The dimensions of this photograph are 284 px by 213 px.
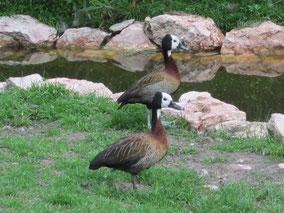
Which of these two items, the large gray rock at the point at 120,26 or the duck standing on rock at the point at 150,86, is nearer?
the duck standing on rock at the point at 150,86

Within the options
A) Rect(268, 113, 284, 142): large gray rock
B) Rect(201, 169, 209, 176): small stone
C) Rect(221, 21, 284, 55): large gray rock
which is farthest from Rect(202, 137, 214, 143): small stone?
Rect(221, 21, 284, 55): large gray rock

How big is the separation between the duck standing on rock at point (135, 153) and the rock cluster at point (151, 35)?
30.0ft

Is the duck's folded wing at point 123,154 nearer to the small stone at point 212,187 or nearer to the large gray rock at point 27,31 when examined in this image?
the small stone at point 212,187

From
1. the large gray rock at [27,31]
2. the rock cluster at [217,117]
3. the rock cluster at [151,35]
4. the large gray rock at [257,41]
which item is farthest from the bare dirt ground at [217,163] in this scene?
the large gray rock at [27,31]

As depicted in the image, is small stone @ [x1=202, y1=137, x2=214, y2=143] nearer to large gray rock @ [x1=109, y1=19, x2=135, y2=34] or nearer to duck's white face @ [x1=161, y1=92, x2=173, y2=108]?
duck's white face @ [x1=161, y1=92, x2=173, y2=108]

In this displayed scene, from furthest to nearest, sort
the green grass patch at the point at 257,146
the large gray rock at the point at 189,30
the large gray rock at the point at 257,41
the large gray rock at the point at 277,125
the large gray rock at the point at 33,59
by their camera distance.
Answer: the large gray rock at the point at 189,30
the large gray rock at the point at 257,41
the large gray rock at the point at 33,59
the large gray rock at the point at 277,125
the green grass patch at the point at 257,146

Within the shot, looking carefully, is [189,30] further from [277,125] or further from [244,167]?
[244,167]

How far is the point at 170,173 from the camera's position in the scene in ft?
20.0

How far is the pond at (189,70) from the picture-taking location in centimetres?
1105

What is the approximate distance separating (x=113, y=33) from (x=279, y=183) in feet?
34.2

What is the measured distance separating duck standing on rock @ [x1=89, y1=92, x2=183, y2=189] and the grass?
24cm

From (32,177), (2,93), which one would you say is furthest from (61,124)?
(32,177)

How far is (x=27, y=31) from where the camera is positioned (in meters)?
15.8

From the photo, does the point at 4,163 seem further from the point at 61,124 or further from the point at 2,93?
the point at 2,93
